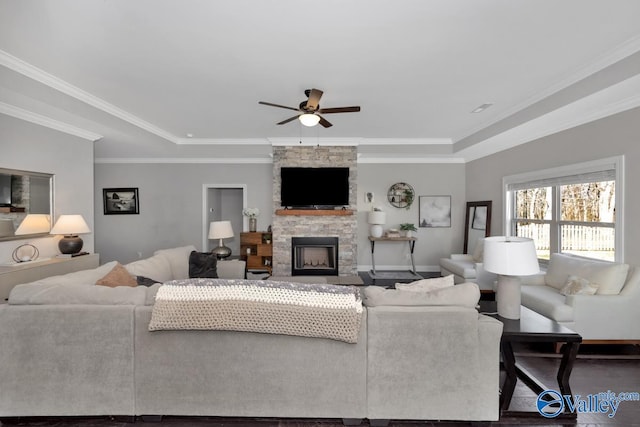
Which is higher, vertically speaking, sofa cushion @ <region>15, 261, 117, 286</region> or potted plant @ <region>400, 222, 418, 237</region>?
potted plant @ <region>400, 222, 418, 237</region>

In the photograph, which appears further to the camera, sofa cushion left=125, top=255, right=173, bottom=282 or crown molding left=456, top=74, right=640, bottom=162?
sofa cushion left=125, top=255, right=173, bottom=282

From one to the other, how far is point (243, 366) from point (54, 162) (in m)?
4.01

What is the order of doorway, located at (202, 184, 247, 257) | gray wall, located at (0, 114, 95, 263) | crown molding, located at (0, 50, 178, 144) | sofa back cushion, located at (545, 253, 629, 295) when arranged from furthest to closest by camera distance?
doorway, located at (202, 184, 247, 257), gray wall, located at (0, 114, 95, 263), sofa back cushion, located at (545, 253, 629, 295), crown molding, located at (0, 50, 178, 144)

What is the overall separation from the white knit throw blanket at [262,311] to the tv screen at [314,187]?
13.0 feet

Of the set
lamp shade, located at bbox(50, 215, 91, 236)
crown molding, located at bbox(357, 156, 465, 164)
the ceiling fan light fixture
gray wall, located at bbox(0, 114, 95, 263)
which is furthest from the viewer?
crown molding, located at bbox(357, 156, 465, 164)

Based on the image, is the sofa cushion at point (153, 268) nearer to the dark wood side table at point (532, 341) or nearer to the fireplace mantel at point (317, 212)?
the fireplace mantel at point (317, 212)

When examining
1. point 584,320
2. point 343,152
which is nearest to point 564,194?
point 584,320

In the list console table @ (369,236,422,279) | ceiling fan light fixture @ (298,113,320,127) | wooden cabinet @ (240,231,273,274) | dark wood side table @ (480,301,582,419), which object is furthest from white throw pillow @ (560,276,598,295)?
wooden cabinet @ (240,231,273,274)

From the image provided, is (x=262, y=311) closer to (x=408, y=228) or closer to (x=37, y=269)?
(x=37, y=269)

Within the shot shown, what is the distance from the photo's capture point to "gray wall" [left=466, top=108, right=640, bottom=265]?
3.11 meters

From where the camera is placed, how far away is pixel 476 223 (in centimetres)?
607

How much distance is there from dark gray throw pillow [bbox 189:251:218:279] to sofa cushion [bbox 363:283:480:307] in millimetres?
2265

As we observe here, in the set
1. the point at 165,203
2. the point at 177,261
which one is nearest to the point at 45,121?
the point at 177,261

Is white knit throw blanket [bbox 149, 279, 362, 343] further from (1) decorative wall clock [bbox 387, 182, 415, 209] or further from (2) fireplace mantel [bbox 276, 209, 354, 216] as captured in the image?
(1) decorative wall clock [bbox 387, 182, 415, 209]
